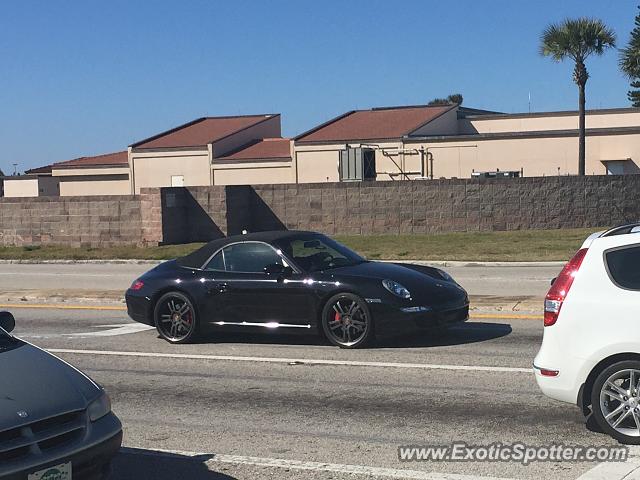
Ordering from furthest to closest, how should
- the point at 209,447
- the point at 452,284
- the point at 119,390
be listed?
the point at 452,284
the point at 119,390
the point at 209,447

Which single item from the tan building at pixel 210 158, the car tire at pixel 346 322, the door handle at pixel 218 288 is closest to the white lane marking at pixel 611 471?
the car tire at pixel 346 322

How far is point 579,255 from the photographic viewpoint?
23.0 ft

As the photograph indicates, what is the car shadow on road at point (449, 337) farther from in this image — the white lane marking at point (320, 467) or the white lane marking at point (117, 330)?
the white lane marking at point (320, 467)

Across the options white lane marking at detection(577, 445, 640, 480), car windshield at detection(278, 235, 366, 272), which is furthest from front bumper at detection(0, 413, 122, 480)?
car windshield at detection(278, 235, 366, 272)

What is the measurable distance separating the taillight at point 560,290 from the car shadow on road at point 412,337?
3.52 metres

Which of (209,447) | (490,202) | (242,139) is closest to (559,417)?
(209,447)

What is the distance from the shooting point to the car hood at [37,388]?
5090mm

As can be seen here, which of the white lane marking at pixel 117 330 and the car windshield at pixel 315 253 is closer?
the car windshield at pixel 315 253

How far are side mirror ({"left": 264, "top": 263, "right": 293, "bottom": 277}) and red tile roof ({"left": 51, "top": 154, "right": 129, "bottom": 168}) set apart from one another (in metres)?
46.9

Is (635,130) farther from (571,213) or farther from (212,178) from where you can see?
(212,178)

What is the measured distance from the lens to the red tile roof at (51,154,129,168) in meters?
57.2

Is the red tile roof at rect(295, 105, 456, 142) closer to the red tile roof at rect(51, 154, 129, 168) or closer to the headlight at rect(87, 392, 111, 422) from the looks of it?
the red tile roof at rect(51, 154, 129, 168)

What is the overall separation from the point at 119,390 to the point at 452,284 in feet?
13.7

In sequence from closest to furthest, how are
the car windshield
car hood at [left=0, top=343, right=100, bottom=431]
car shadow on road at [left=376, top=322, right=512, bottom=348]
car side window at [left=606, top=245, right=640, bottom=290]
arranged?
1. car hood at [left=0, top=343, right=100, bottom=431]
2. car side window at [left=606, top=245, right=640, bottom=290]
3. car shadow on road at [left=376, top=322, right=512, bottom=348]
4. the car windshield
